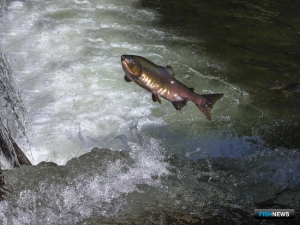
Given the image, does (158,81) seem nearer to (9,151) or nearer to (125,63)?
(125,63)

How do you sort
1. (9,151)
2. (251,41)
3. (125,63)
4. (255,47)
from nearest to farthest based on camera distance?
(125,63) → (9,151) → (255,47) → (251,41)

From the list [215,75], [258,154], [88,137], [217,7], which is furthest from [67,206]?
[217,7]

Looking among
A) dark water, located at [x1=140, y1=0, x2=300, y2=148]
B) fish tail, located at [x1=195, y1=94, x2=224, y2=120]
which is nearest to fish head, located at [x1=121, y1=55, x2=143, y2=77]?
fish tail, located at [x1=195, y1=94, x2=224, y2=120]

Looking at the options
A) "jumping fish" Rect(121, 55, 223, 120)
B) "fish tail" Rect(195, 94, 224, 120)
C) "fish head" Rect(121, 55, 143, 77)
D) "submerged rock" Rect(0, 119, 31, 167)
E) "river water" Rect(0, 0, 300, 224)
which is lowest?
"river water" Rect(0, 0, 300, 224)

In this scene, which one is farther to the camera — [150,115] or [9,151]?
[150,115]

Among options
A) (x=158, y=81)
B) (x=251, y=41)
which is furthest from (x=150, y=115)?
(x=251, y=41)

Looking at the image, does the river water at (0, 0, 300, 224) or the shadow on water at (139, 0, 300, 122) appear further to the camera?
the shadow on water at (139, 0, 300, 122)

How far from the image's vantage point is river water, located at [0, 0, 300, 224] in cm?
328

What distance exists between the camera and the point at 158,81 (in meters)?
2.89

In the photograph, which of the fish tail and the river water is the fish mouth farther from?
the river water

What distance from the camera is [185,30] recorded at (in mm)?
6133

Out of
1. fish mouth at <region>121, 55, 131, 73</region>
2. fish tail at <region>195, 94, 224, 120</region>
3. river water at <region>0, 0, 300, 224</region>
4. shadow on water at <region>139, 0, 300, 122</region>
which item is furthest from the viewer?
shadow on water at <region>139, 0, 300, 122</region>

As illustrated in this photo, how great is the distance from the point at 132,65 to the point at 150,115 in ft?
5.92

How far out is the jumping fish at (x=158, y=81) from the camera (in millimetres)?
2775
